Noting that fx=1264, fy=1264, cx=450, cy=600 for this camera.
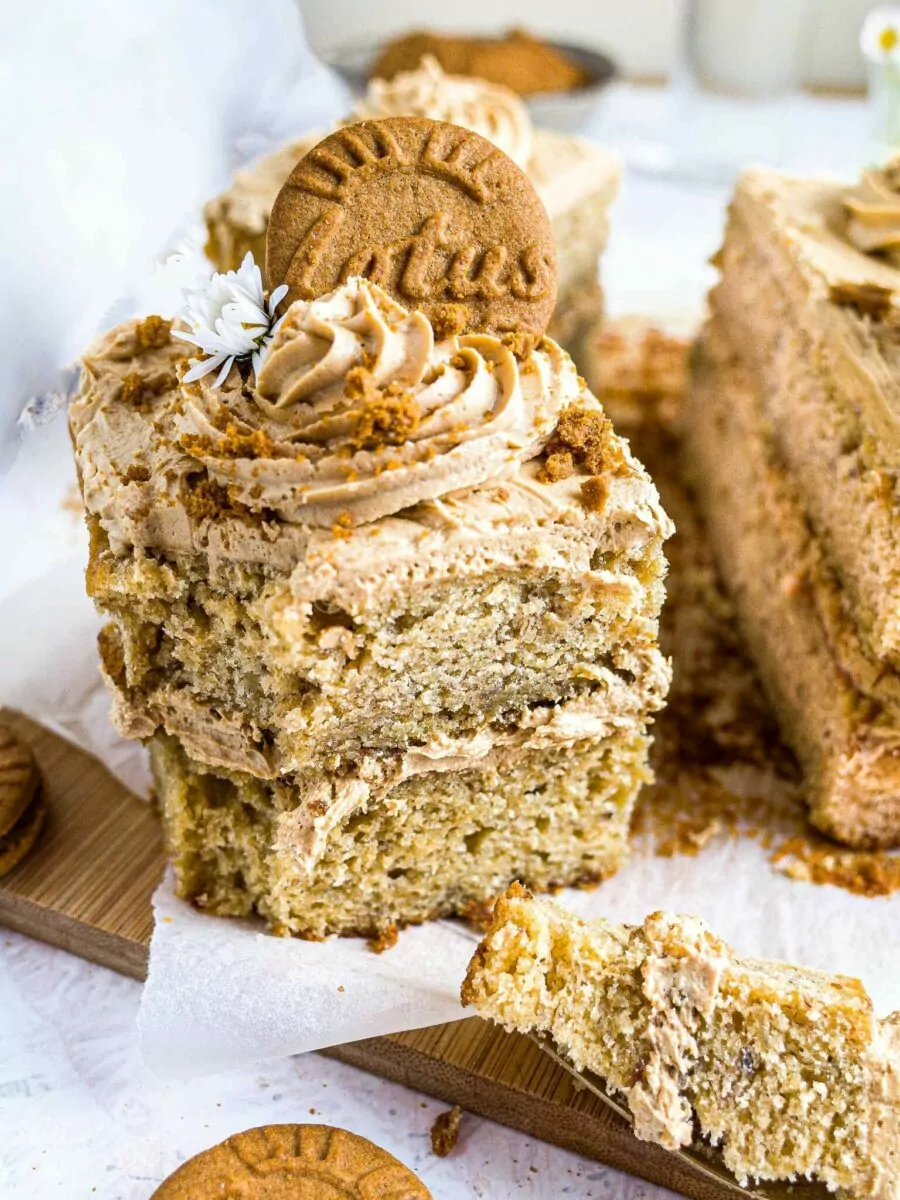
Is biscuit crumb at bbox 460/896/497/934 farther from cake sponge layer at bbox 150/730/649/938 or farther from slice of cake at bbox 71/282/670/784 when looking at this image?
slice of cake at bbox 71/282/670/784

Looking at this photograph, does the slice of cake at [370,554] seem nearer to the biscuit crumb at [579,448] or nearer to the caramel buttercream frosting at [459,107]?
the biscuit crumb at [579,448]

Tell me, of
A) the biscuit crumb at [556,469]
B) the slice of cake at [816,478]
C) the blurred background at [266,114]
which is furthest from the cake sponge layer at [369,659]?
the blurred background at [266,114]

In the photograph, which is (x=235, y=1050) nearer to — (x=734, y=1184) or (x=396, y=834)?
(x=396, y=834)

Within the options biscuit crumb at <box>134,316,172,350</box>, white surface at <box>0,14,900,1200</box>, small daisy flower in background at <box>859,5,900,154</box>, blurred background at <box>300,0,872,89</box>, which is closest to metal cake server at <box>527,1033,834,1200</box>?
white surface at <box>0,14,900,1200</box>

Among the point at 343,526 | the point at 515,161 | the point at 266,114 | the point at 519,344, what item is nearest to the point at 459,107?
the point at 515,161

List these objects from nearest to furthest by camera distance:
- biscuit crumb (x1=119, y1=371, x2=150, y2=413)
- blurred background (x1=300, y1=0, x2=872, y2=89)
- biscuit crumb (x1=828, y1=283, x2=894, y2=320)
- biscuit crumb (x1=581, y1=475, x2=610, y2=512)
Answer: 1. biscuit crumb (x1=581, y1=475, x2=610, y2=512)
2. biscuit crumb (x1=119, y1=371, x2=150, y2=413)
3. biscuit crumb (x1=828, y1=283, x2=894, y2=320)
4. blurred background (x1=300, y1=0, x2=872, y2=89)
